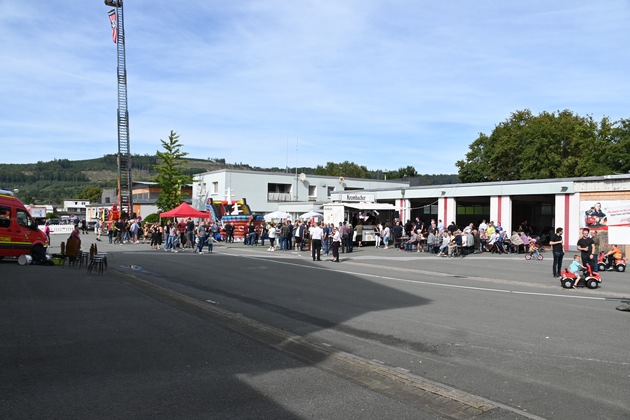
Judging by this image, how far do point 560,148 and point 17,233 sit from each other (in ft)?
165

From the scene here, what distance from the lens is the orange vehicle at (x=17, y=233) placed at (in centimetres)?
2027

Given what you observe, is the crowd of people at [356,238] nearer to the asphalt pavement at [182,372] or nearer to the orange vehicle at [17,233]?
the orange vehicle at [17,233]

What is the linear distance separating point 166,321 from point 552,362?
6118 mm

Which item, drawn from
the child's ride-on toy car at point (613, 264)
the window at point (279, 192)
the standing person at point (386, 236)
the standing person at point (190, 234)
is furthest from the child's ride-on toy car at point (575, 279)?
the window at point (279, 192)

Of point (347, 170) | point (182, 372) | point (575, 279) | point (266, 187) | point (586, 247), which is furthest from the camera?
point (347, 170)

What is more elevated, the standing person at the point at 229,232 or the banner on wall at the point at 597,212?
the banner on wall at the point at 597,212

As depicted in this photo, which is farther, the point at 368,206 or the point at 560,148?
the point at 560,148

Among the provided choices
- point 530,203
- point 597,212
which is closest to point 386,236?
point 597,212

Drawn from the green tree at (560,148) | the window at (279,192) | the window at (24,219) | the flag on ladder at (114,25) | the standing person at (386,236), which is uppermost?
the flag on ladder at (114,25)

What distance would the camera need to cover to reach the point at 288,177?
65.8 meters

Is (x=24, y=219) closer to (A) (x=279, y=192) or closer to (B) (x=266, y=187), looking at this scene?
(B) (x=266, y=187)

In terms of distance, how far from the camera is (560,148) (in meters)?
55.6

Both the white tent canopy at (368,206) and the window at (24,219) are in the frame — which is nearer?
the window at (24,219)

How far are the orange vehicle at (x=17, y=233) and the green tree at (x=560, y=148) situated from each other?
1844 inches
